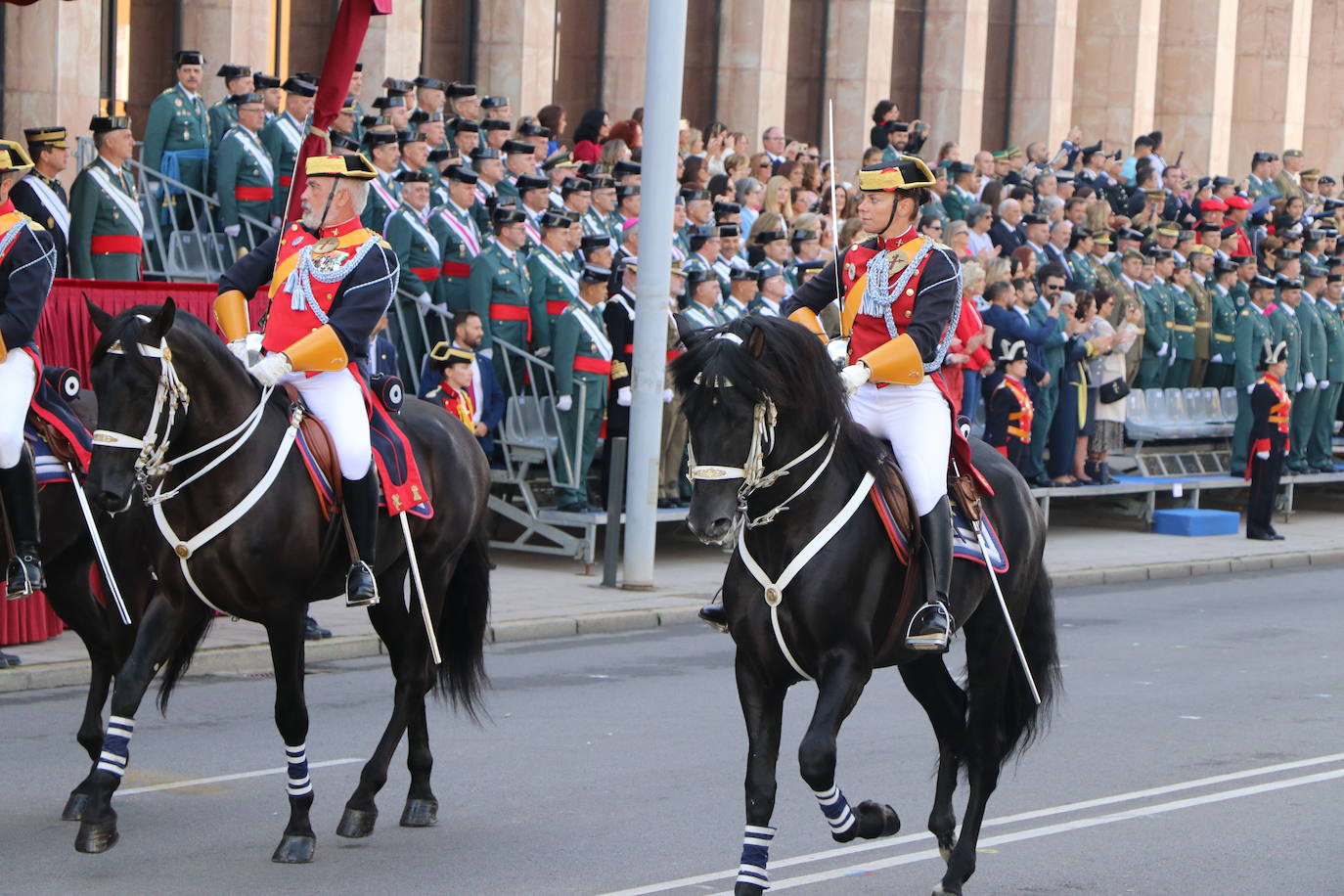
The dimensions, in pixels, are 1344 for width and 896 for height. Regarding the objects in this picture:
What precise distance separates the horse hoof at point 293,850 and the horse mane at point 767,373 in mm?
2494

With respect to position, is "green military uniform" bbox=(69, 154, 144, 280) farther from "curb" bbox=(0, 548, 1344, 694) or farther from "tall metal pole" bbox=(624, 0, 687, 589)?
"tall metal pole" bbox=(624, 0, 687, 589)

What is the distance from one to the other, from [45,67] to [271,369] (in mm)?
13514

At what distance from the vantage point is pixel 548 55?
28016 millimetres

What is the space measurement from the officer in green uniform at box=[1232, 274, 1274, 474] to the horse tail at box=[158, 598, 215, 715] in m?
16.5

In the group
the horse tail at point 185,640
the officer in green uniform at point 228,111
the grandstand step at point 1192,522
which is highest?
the officer in green uniform at point 228,111

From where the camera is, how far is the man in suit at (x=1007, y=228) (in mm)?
23391

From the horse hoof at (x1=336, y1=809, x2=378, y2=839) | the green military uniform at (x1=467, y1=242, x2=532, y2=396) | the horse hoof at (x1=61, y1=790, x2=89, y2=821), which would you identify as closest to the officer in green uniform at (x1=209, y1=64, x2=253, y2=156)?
the green military uniform at (x1=467, y1=242, x2=532, y2=396)

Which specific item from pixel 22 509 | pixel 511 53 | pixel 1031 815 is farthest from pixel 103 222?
pixel 511 53

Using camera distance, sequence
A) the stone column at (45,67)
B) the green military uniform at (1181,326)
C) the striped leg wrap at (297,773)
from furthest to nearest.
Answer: the green military uniform at (1181,326)
the stone column at (45,67)
the striped leg wrap at (297,773)

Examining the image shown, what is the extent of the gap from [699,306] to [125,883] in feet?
35.6

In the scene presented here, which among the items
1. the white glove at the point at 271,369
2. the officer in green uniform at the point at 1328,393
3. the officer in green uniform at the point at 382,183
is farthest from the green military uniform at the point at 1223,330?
the white glove at the point at 271,369

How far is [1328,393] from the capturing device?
81.1 feet

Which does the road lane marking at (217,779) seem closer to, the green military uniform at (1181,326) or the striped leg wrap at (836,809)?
the striped leg wrap at (836,809)

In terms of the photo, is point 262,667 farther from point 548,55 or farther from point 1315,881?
point 548,55
